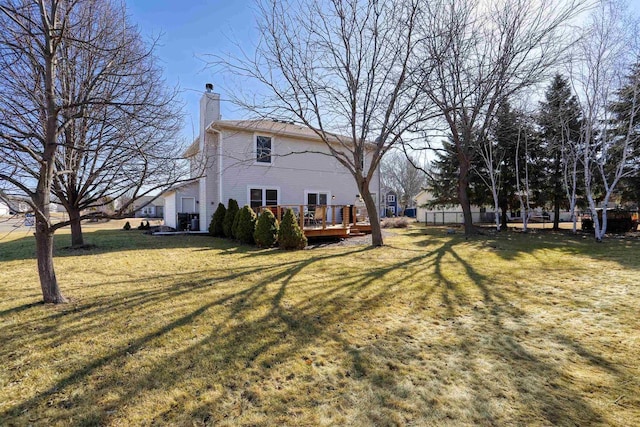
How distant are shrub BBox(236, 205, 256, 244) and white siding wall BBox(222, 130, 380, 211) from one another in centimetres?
237

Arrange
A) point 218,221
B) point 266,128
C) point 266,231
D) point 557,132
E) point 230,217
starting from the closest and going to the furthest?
point 266,231 < point 230,217 < point 218,221 < point 266,128 < point 557,132

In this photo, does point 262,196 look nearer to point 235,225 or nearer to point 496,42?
point 235,225

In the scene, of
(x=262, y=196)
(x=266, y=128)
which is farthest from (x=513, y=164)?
(x=262, y=196)

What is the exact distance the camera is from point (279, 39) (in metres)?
8.84

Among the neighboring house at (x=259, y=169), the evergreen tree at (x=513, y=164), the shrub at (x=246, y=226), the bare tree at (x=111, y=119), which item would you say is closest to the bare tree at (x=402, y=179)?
the evergreen tree at (x=513, y=164)

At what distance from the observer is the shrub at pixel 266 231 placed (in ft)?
33.1

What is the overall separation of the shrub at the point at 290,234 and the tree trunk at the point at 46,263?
5.95 m

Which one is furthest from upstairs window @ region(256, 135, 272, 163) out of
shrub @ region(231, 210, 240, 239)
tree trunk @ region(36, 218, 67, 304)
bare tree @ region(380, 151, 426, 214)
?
bare tree @ region(380, 151, 426, 214)

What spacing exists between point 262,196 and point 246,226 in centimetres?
384

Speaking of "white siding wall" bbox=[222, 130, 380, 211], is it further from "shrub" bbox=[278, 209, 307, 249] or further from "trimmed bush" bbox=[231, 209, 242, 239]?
"shrub" bbox=[278, 209, 307, 249]

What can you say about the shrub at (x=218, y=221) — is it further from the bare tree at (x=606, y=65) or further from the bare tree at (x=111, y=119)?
the bare tree at (x=606, y=65)

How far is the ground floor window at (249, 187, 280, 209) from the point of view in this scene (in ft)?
47.2

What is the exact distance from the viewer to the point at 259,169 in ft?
47.5

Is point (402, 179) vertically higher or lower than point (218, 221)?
higher
